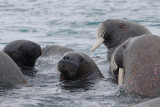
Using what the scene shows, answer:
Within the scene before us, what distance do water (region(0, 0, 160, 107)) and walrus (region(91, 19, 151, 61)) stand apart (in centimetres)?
54

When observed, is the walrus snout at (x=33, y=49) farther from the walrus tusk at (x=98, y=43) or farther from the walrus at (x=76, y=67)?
the walrus tusk at (x=98, y=43)

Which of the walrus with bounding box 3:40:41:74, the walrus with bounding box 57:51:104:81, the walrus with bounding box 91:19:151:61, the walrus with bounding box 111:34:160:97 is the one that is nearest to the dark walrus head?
the walrus with bounding box 3:40:41:74

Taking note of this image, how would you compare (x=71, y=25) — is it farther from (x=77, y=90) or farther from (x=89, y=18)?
(x=77, y=90)

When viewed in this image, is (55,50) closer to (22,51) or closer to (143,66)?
(22,51)

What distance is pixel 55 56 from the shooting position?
11188 mm

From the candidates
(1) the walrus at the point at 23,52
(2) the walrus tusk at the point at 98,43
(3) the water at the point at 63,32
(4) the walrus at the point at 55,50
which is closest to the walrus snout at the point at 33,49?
(1) the walrus at the point at 23,52

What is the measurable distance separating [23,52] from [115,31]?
2430mm

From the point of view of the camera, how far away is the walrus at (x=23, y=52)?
9.48 metres

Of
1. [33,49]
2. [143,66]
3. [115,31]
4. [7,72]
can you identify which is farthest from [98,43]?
[143,66]

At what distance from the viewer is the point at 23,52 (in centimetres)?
958

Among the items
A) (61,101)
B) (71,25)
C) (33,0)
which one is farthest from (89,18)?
(61,101)

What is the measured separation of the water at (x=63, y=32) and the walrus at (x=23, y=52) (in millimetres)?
341

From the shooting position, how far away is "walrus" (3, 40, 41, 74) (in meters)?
9.48

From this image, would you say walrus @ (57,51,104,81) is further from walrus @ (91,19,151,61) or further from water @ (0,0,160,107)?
walrus @ (91,19,151,61)
